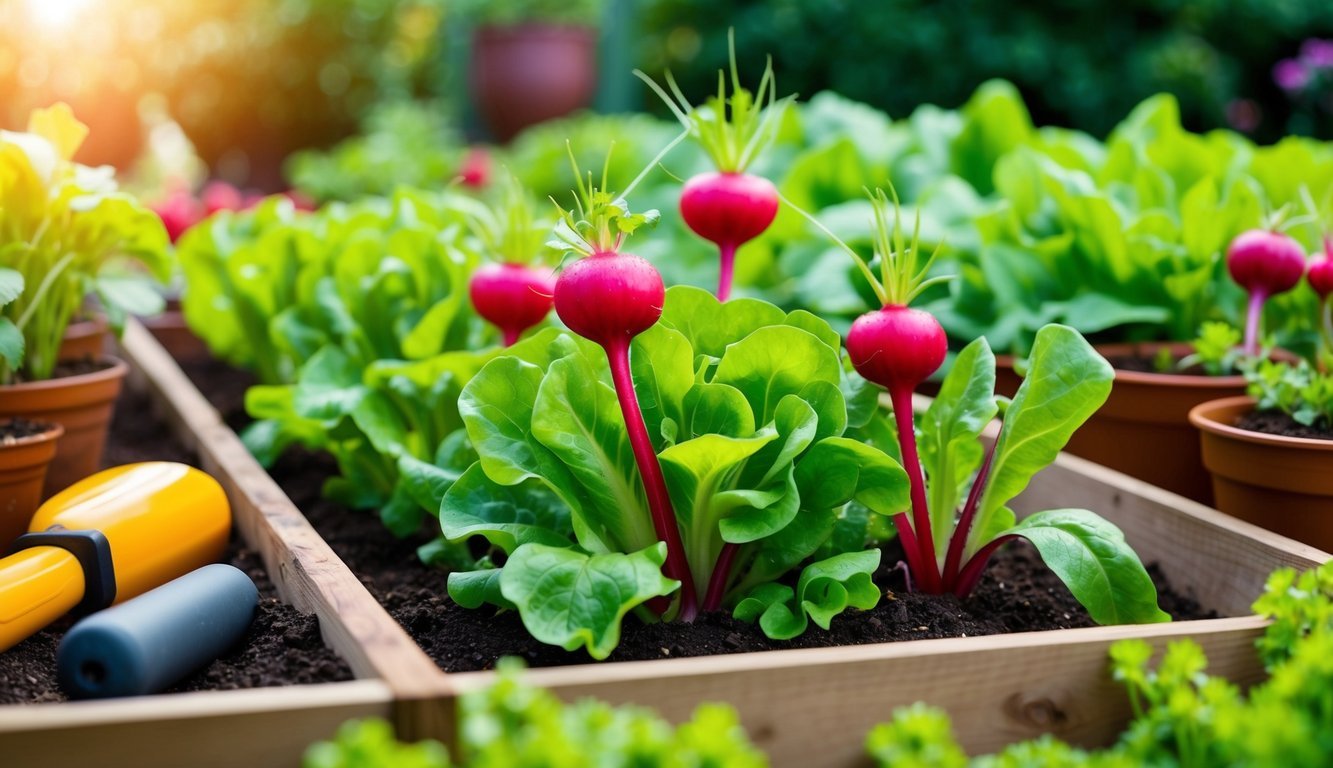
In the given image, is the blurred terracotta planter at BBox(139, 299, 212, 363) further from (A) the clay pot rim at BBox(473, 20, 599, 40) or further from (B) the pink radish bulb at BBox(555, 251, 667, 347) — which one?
(A) the clay pot rim at BBox(473, 20, 599, 40)

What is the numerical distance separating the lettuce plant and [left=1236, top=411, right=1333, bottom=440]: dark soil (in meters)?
0.70

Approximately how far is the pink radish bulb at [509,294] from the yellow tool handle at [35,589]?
64 centimetres

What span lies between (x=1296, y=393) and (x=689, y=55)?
7759mm

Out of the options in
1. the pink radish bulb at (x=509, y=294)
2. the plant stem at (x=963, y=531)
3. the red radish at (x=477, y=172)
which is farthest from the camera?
the red radish at (x=477, y=172)

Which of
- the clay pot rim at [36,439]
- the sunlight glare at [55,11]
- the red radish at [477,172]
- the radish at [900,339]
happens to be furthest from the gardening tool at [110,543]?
the sunlight glare at [55,11]

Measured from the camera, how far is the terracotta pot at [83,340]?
229 centimetres

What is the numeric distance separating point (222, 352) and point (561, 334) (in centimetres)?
157

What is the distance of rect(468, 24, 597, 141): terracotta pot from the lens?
308 inches

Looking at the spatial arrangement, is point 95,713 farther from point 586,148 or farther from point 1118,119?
point 1118,119

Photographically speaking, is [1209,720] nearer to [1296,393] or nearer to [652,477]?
[652,477]

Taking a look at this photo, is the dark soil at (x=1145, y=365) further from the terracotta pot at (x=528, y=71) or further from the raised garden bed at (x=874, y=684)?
the terracotta pot at (x=528, y=71)

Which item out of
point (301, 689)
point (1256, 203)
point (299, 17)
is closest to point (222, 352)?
point (301, 689)

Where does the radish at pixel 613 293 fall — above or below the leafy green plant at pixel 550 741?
above

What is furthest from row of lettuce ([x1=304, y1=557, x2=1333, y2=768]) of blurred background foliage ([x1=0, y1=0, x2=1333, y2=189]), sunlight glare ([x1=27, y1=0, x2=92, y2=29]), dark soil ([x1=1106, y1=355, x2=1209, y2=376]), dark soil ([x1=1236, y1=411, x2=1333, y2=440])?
sunlight glare ([x1=27, y1=0, x2=92, y2=29])
